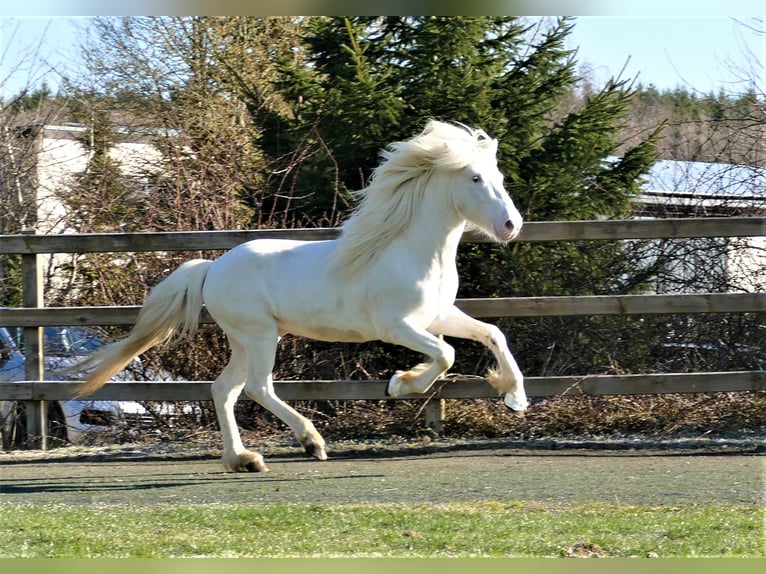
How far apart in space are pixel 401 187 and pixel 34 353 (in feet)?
12.2

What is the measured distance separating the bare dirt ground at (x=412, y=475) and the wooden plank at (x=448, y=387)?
1.36 ft

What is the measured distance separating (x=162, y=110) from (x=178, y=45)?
7.85 ft

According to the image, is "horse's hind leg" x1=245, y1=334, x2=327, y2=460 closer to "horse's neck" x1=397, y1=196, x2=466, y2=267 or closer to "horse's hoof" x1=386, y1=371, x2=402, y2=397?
"horse's hoof" x1=386, y1=371, x2=402, y2=397

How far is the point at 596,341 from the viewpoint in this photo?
884 centimetres

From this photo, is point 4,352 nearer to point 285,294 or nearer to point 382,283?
point 285,294

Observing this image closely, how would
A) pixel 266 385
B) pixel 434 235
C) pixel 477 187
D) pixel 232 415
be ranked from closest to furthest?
pixel 477 187 < pixel 434 235 < pixel 266 385 < pixel 232 415

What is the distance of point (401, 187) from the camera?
6.73 m

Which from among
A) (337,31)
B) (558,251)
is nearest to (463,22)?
(337,31)

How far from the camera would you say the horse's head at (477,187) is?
629 centimetres

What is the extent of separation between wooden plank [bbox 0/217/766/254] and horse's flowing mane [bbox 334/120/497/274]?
1.08m

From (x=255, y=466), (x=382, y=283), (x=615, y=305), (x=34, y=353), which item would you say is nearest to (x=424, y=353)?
(x=382, y=283)

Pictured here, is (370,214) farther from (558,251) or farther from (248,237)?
(558,251)

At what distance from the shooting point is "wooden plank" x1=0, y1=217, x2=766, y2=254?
7562 millimetres

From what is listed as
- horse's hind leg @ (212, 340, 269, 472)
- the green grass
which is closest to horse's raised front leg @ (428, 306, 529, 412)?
the green grass
